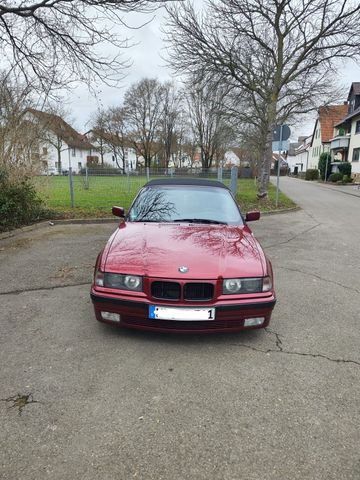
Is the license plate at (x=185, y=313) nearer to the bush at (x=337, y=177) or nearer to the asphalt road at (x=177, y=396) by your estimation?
the asphalt road at (x=177, y=396)

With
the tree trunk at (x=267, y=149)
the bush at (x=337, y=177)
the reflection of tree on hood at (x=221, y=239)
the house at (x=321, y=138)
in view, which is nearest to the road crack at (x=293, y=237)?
the reflection of tree on hood at (x=221, y=239)

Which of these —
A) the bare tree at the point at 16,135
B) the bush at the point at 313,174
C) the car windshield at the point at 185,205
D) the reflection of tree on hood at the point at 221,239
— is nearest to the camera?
the reflection of tree on hood at the point at 221,239

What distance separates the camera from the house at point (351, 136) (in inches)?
1336

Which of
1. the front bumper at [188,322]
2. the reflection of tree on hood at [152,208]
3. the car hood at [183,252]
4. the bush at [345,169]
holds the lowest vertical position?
the front bumper at [188,322]

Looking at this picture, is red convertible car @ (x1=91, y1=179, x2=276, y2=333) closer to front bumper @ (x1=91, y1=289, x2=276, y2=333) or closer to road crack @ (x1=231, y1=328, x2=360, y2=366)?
front bumper @ (x1=91, y1=289, x2=276, y2=333)

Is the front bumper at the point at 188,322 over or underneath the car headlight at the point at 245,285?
underneath

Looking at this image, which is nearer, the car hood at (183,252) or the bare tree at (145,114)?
the car hood at (183,252)

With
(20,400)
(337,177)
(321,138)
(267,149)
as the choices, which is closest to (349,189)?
(337,177)

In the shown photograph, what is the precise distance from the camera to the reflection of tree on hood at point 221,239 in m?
3.53

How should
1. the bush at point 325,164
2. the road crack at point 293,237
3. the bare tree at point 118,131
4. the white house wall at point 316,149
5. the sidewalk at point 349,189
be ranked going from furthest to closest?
the white house wall at point 316,149
the bare tree at point 118,131
the bush at point 325,164
the sidewalk at point 349,189
the road crack at point 293,237

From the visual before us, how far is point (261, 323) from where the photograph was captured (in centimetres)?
327

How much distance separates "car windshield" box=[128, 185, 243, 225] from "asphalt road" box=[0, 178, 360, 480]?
1.31 metres

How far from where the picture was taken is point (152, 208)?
15.2 feet

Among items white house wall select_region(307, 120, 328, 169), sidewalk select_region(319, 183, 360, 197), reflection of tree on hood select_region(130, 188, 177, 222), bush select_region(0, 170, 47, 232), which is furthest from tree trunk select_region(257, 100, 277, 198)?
white house wall select_region(307, 120, 328, 169)
